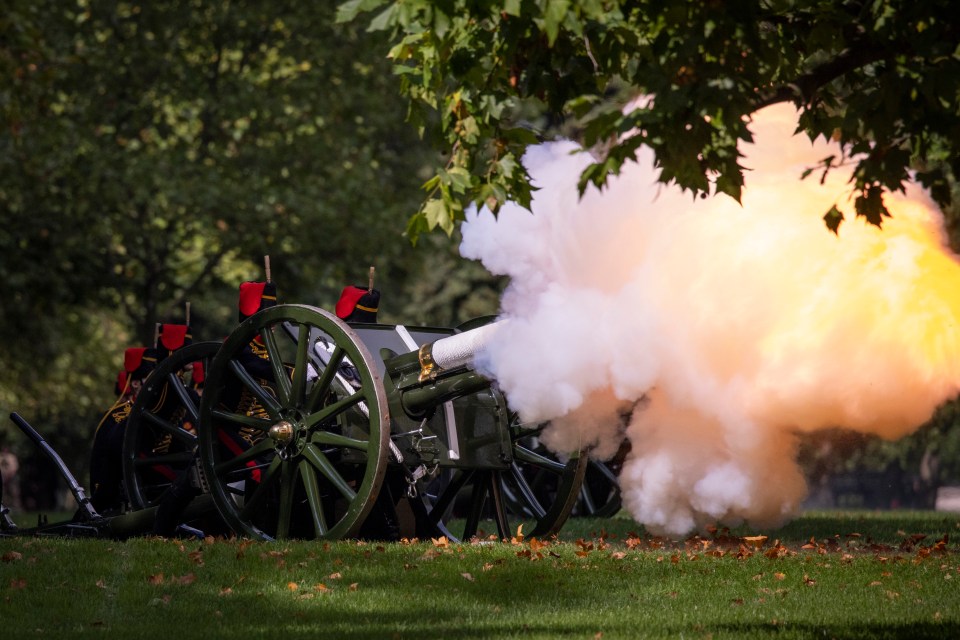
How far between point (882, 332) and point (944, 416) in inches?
650

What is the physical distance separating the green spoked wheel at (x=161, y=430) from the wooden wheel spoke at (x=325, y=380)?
1667mm

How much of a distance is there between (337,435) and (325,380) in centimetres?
39

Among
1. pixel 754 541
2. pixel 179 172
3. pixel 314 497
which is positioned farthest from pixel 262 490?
pixel 179 172

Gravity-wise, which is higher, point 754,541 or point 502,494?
point 502,494

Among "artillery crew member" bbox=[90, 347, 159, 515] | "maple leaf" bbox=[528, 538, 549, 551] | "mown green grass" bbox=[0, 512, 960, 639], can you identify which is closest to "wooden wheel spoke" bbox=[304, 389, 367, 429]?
"mown green grass" bbox=[0, 512, 960, 639]

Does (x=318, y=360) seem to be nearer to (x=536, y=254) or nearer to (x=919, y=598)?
(x=536, y=254)

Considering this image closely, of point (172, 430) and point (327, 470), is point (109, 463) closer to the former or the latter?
point (172, 430)

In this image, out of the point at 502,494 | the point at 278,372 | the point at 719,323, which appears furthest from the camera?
the point at 502,494

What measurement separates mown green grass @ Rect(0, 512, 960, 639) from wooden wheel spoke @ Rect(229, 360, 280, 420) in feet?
3.14

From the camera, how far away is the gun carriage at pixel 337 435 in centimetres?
1002

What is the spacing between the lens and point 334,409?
9992 millimetres

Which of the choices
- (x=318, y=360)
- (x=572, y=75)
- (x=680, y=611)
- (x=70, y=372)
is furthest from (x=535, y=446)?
(x=70, y=372)

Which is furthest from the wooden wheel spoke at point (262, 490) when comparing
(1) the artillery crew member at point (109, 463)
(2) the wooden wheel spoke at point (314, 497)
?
(1) the artillery crew member at point (109, 463)

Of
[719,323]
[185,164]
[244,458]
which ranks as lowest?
[244,458]
